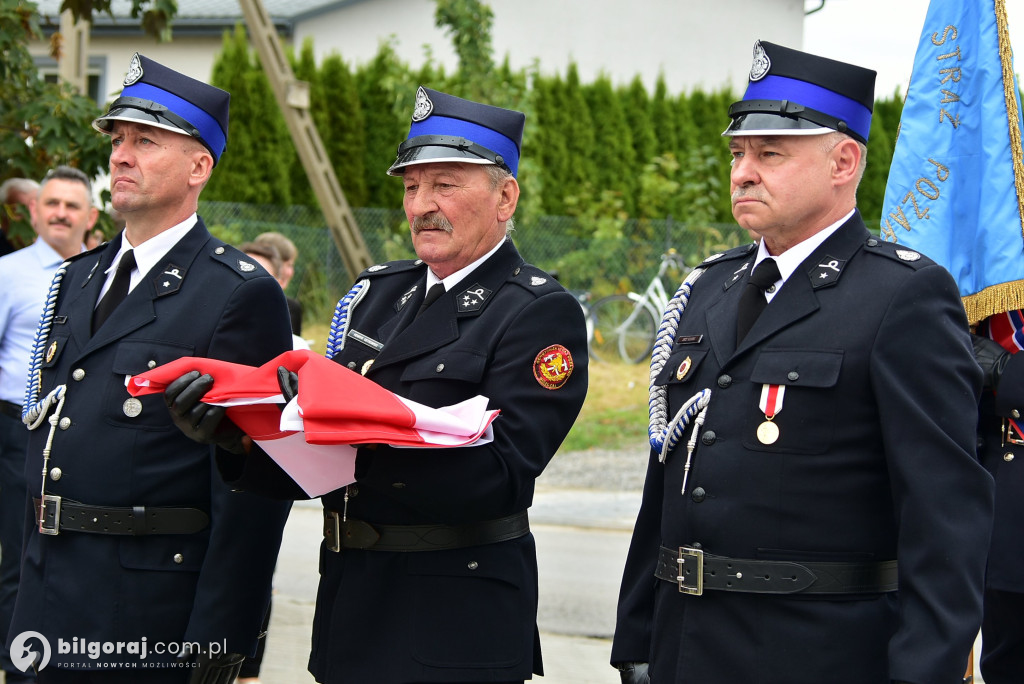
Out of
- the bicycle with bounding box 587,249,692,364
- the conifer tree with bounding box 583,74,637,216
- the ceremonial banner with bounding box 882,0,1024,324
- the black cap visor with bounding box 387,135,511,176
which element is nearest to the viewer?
the black cap visor with bounding box 387,135,511,176

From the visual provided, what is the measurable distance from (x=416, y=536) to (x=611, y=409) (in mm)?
9700

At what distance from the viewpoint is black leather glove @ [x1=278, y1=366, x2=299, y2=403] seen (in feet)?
8.53

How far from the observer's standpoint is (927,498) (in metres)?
2.34

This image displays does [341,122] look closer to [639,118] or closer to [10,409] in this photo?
[639,118]

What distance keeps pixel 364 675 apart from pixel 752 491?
1082 millimetres

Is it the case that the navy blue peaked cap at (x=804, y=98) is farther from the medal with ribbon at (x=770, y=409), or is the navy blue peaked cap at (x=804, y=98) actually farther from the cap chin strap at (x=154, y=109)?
the cap chin strap at (x=154, y=109)

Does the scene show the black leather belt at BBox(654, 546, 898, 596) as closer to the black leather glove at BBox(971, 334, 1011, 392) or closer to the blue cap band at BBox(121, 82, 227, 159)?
the black leather glove at BBox(971, 334, 1011, 392)

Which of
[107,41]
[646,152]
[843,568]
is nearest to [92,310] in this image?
[843,568]

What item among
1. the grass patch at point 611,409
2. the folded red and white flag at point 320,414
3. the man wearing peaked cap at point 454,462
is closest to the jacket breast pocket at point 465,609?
the man wearing peaked cap at point 454,462

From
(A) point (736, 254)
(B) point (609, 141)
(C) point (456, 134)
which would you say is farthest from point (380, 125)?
(A) point (736, 254)

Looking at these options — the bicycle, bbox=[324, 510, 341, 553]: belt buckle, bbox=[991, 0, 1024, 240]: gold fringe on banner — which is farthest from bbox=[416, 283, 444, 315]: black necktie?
the bicycle

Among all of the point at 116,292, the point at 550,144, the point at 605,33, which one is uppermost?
the point at 605,33

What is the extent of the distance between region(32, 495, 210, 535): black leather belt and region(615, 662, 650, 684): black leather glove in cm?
122

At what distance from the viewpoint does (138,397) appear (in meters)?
3.10
